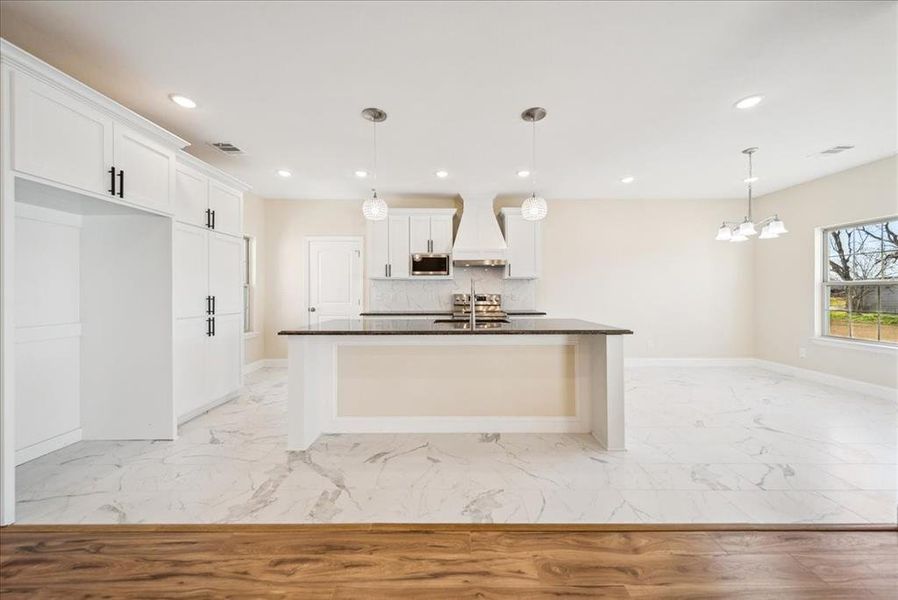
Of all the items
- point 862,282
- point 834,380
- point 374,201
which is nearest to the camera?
point 374,201

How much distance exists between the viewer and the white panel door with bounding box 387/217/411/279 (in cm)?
546

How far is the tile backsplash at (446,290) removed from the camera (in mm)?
5777

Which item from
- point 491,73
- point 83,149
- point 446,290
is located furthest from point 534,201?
point 83,149

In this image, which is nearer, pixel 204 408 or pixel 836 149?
pixel 204 408

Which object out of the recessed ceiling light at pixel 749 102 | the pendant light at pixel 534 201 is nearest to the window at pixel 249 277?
the pendant light at pixel 534 201

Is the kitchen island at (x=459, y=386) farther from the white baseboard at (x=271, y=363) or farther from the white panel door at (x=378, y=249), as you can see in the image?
the white baseboard at (x=271, y=363)

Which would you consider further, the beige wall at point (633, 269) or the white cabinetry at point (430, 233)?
the beige wall at point (633, 269)

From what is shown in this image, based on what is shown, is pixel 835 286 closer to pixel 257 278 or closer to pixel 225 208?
pixel 225 208

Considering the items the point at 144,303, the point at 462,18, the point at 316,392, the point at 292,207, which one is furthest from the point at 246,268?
the point at 462,18

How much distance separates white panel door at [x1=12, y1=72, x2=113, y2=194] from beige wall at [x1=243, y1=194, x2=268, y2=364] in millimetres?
3022

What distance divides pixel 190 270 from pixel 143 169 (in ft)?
2.99

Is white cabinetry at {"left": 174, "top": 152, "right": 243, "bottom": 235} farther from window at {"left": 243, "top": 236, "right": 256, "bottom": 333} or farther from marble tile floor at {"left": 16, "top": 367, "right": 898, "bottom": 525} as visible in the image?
marble tile floor at {"left": 16, "top": 367, "right": 898, "bottom": 525}

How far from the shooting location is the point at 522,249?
5.52 meters

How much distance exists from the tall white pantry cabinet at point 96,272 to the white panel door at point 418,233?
2.50 meters
